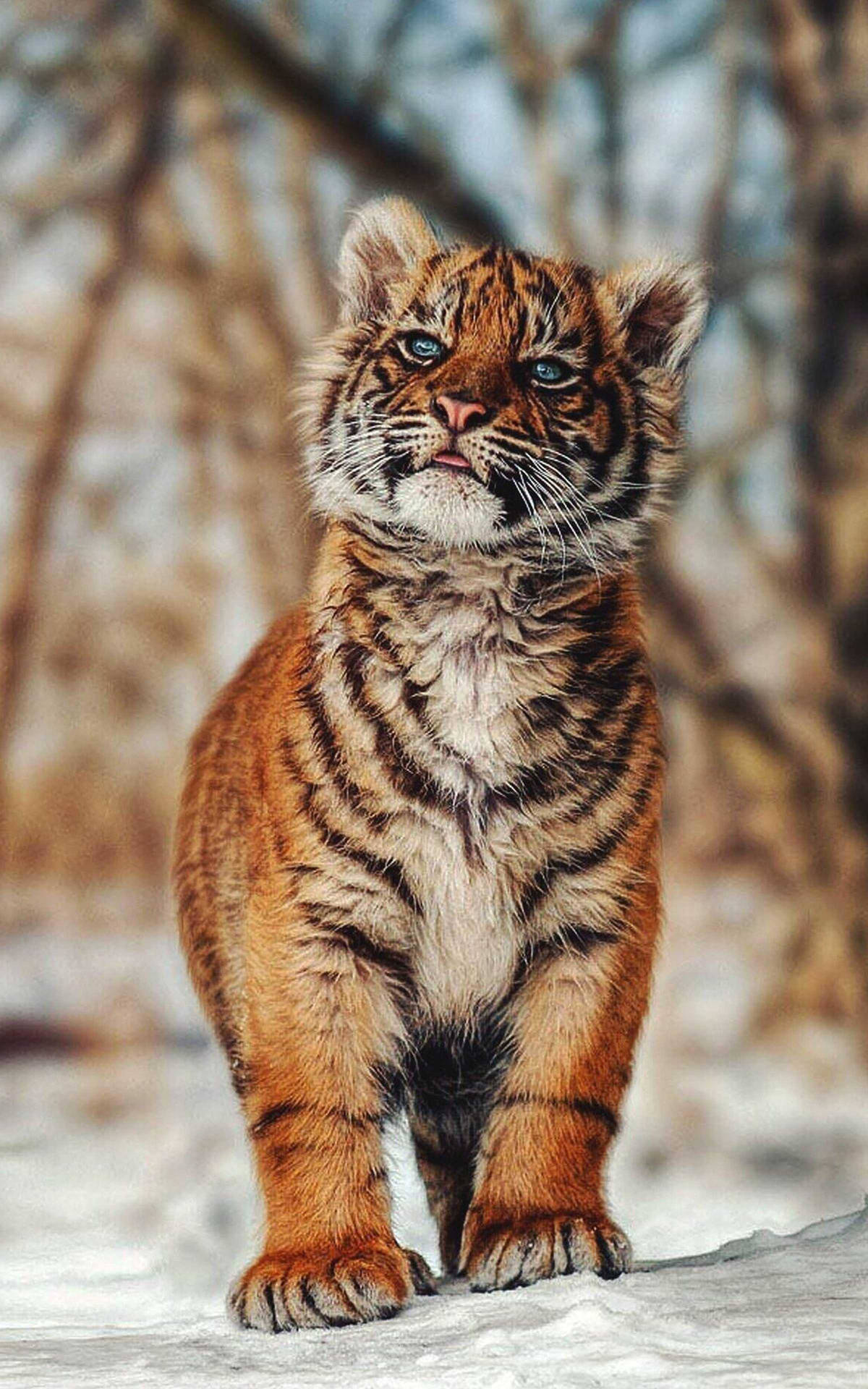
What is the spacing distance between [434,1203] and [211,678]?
4.58 meters

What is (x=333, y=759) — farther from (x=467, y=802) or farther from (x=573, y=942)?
(x=573, y=942)

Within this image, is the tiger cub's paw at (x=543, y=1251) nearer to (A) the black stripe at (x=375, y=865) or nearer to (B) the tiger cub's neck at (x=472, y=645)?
(A) the black stripe at (x=375, y=865)

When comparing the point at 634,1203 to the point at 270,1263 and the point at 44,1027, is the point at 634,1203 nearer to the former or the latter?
the point at 270,1263

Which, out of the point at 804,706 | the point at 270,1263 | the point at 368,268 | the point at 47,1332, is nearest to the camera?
the point at 270,1263

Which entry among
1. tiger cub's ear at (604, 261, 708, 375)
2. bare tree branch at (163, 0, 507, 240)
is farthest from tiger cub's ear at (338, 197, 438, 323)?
bare tree branch at (163, 0, 507, 240)

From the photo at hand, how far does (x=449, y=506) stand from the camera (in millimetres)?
2762

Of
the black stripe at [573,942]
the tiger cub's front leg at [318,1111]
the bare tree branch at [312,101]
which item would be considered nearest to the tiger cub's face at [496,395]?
the black stripe at [573,942]

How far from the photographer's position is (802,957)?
7.07m

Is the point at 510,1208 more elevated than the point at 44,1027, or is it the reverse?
the point at 44,1027

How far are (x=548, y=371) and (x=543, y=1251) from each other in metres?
1.32

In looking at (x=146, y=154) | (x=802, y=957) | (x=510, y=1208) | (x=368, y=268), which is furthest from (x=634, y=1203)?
(x=146, y=154)

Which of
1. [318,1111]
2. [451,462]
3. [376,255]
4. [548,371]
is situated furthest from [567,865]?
[376,255]

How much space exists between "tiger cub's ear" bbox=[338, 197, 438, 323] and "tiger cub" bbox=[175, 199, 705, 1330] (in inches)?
3.2

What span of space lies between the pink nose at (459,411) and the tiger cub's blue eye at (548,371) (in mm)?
217
